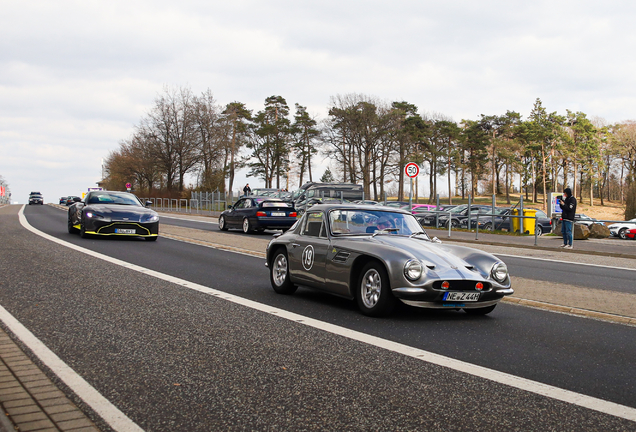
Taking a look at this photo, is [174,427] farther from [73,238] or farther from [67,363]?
[73,238]

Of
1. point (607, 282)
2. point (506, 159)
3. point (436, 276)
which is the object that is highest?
point (506, 159)

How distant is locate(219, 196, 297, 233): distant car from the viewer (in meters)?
23.4

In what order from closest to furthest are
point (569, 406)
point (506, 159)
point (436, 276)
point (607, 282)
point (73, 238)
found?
point (569, 406), point (436, 276), point (607, 282), point (73, 238), point (506, 159)

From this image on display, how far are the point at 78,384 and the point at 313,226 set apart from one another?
4.42 meters

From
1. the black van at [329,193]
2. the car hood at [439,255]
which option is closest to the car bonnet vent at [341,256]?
the car hood at [439,255]

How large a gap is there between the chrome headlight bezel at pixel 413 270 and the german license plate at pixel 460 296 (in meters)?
0.37

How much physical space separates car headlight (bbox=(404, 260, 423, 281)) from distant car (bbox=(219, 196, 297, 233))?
17046 mm

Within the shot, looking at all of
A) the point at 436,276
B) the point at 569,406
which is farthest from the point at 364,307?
the point at 569,406

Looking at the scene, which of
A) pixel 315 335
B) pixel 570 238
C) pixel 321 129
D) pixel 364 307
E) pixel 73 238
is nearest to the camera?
pixel 315 335

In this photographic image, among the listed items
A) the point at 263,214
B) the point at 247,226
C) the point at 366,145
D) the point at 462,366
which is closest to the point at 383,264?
the point at 462,366

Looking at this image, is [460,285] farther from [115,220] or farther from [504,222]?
[504,222]

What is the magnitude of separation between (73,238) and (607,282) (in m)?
14.2

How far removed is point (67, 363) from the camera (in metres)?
4.72

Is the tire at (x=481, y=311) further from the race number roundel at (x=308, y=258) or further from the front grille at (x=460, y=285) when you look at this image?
the race number roundel at (x=308, y=258)
